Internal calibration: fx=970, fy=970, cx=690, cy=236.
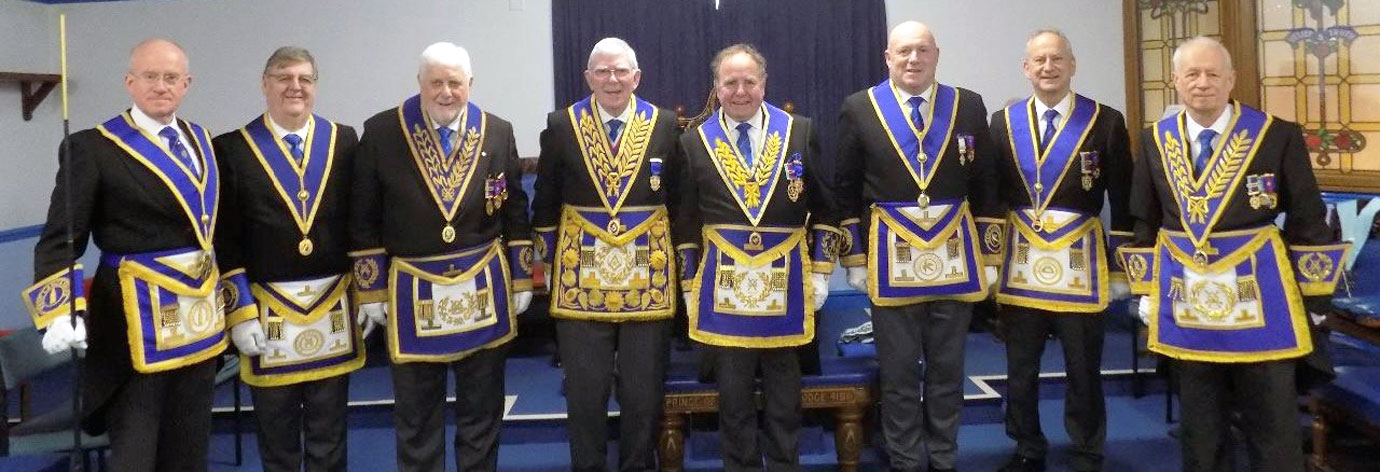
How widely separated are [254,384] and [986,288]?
2.19m

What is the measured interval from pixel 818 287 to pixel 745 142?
1.63 feet

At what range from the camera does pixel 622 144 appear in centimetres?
290

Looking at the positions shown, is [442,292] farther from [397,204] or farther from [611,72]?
[611,72]

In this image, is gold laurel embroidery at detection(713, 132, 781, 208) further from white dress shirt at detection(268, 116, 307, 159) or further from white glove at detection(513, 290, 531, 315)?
white dress shirt at detection(268, 116, 307, 159)

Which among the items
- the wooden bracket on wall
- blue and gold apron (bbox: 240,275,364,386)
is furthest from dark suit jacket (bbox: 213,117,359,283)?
the wooden bracket on wall

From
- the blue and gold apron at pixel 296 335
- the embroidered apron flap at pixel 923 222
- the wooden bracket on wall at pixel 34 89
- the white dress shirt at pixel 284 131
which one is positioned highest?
the wooden bracket on wall at pixel 34 89

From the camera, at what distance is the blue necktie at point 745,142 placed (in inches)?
114

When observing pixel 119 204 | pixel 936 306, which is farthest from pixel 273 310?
pixel 936 306

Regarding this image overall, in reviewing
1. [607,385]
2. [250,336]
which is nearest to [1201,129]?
[607,385]

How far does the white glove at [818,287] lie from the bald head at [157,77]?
1814mm

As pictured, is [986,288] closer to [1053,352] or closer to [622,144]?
[622,144]

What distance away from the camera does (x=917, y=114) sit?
305 cm

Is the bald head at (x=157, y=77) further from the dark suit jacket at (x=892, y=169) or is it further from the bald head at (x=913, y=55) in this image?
the bald head at (x=913, y=55)

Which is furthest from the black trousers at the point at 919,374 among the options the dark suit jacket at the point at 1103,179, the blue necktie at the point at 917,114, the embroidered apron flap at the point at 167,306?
the embroidered apron flap at the point at 167,306
